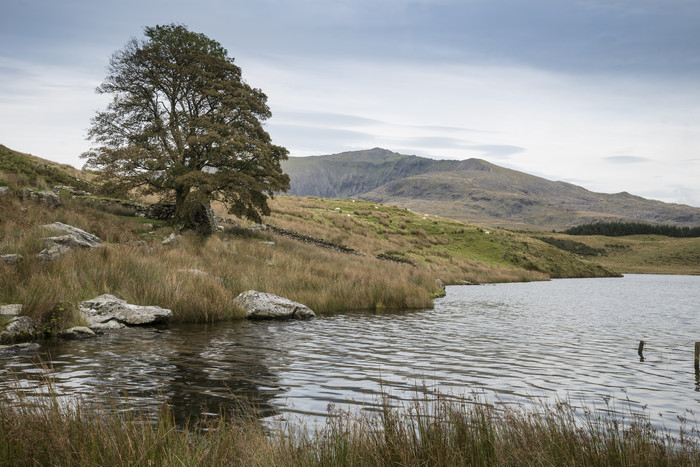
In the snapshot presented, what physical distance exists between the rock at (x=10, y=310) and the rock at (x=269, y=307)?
259 inches

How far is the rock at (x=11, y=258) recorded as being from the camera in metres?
14.0

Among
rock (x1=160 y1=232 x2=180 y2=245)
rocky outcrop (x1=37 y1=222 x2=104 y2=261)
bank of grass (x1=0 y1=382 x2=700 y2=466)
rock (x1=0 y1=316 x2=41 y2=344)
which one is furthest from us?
rock (x1=160 y1=232 x2=180 y2=245)

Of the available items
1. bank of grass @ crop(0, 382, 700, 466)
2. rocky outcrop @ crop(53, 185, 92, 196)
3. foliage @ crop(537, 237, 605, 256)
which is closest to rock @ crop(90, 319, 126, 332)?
bank of grass @ crop(0, 382, 700, 466)

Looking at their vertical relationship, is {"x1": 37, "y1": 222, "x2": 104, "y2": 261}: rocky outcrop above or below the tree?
A: below

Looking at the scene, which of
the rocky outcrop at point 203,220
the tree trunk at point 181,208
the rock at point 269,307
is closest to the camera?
the rock at point 269,307

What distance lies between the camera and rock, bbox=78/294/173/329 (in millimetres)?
13066

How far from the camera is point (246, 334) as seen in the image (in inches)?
521

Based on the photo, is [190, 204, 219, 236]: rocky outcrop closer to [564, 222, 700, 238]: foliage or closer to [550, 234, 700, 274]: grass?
[550, 234, 700, 274]: grass

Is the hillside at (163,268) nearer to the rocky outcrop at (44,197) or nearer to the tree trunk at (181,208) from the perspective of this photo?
the rocky outcrop at (44,197)

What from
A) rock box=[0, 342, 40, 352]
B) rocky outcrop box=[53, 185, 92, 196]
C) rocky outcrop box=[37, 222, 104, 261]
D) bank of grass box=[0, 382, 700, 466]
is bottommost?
rock box=[0, 342, 40, 352]

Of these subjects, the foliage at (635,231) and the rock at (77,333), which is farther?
the foliage at (635,231)

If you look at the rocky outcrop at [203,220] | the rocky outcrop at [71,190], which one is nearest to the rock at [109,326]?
the rocky outcrop at [203,220]

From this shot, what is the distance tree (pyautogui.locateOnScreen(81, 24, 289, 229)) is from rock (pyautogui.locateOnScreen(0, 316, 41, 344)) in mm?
16078

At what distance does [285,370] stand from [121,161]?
23.6 m
